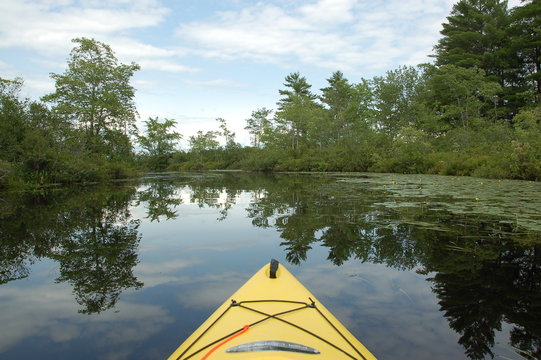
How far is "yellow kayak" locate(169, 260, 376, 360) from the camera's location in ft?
5.20

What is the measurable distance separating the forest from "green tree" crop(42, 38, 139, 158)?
6cm

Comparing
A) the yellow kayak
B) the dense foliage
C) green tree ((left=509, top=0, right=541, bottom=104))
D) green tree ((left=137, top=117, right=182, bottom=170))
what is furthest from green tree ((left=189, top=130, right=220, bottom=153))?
the yellow kayak

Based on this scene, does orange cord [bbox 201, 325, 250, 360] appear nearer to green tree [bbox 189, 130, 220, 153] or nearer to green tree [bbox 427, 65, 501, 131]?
green tree [bbox 427, 65, 501, 131]

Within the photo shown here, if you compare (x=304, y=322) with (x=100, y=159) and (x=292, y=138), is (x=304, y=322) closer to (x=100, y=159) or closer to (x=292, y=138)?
(x=100, y=159)

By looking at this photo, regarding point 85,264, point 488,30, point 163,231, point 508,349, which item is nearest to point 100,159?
point 163,231

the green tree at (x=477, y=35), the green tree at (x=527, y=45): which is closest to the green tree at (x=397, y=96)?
the green tree at (x=477, y=35)

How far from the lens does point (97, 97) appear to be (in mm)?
19688

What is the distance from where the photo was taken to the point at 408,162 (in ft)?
62.5

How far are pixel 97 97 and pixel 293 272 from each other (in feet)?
68.1

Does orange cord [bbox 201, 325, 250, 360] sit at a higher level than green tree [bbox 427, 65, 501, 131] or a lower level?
lower

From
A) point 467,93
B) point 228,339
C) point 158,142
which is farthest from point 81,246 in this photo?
point 158,142

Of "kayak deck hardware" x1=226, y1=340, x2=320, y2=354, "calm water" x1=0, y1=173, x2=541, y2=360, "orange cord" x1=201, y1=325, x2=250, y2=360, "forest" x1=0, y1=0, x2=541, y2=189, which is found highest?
"forest" x1=0, y1=0, x2=541, y2=189

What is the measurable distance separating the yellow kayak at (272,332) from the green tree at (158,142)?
45.8m

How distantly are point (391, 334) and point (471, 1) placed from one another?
113 feet
